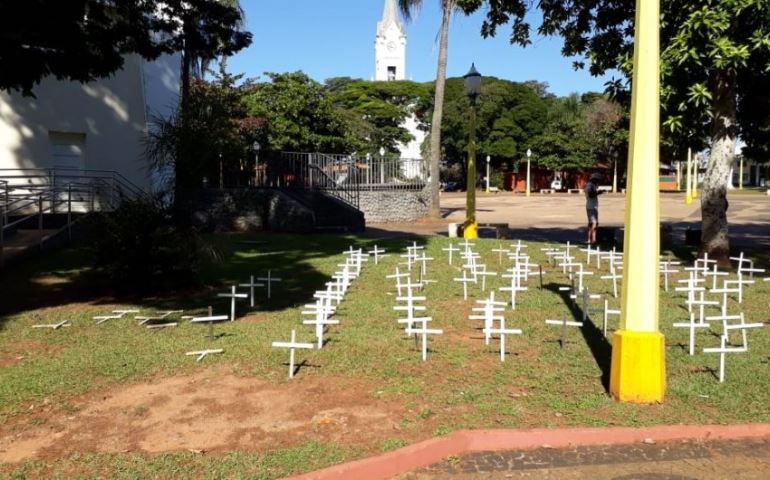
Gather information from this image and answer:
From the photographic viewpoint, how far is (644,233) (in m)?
5.39

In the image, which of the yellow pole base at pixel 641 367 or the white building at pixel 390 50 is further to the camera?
the white building at pixel 390 50

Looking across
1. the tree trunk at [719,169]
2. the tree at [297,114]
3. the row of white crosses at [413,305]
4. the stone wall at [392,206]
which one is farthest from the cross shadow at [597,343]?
the tree at [297,114]

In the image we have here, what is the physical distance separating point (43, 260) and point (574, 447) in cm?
1123

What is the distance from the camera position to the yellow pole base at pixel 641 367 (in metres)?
5.36

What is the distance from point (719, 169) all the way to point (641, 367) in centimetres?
890

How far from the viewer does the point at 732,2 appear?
10172mm

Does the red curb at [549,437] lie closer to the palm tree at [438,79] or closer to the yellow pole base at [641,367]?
the yellow pole base at [641,367]

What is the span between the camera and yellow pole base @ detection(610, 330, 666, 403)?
536cm

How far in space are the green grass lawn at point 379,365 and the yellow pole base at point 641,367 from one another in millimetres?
104

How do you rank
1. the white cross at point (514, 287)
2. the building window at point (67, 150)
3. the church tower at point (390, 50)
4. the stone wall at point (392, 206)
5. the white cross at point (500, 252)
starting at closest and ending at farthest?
1. the white cross at point (514, 287)
2. the white cross at point (500, 252)
3. the building window at point (67, 150)
4. the stone wall at point (392, 206)
5. the church tower at point (390, 50)

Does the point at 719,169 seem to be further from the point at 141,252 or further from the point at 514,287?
A: the point at 141,252

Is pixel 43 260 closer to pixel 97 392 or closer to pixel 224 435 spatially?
pixel 97 392

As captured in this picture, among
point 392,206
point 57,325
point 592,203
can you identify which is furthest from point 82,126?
point 592,203

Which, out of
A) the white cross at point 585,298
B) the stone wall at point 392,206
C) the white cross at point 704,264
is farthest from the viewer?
the stone wall at point 392,206
